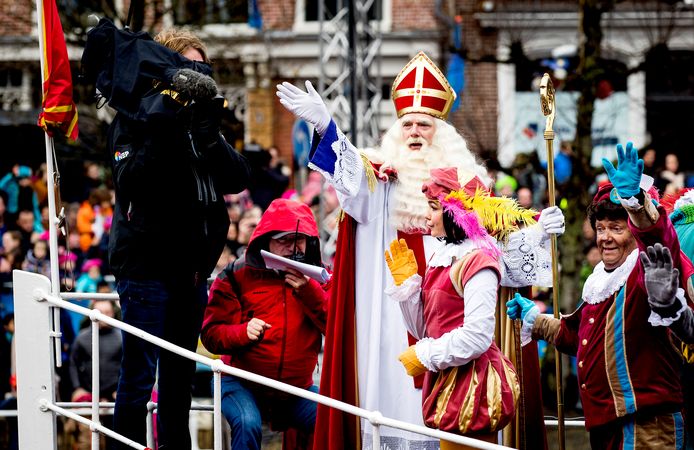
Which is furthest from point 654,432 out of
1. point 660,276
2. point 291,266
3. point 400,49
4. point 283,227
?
point 400,49

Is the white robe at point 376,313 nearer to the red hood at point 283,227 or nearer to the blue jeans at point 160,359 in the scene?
the red hood at point 283,227

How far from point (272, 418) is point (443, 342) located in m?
1.79

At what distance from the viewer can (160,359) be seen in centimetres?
566

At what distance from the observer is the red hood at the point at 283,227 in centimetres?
618

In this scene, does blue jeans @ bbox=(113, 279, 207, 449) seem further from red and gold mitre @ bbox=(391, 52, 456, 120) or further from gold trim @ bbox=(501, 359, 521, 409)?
gold trim @ bbox=(501, 359, 521, 409)

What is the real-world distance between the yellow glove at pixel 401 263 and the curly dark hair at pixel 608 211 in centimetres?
78

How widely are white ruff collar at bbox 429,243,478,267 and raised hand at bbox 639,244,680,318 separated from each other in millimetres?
701

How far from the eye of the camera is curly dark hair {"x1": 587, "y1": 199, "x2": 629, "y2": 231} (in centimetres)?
495

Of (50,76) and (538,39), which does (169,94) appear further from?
(538,39)

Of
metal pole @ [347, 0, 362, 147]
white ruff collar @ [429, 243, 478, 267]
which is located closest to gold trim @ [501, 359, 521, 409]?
white ruff collar @ [429, 243, 478, 267]

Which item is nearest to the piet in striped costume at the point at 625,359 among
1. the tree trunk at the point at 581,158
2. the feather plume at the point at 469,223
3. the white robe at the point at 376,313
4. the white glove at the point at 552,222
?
the white glove at the point at 552,222

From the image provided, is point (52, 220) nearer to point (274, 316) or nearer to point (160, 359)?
point (160, 359)

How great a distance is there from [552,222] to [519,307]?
1.32 feet

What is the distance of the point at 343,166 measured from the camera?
5.80 metres
